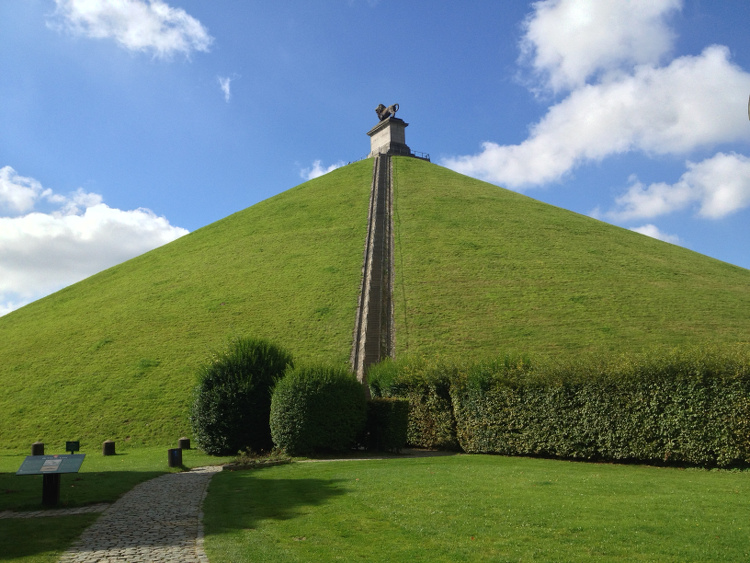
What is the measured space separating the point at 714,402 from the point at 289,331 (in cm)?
2624

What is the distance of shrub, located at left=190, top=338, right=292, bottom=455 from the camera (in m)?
21.2

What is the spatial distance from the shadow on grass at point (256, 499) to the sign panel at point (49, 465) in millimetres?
2769

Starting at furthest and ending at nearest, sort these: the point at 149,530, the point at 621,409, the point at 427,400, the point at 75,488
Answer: the point at 427,400, the point at 621,409, the point at 75,488, the point at 149,530

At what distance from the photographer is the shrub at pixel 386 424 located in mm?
20719

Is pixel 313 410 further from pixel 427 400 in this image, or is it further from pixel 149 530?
pixel 149 530

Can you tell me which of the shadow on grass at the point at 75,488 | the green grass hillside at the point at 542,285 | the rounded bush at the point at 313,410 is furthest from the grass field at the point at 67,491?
the green grass hillside at the point at 542,285

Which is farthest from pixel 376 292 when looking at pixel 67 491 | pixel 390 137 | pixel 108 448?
pixel 390 137

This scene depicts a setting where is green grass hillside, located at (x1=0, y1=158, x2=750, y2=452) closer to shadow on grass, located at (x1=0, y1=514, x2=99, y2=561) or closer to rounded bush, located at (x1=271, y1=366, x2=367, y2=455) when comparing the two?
rounded bush, located at (x1=271, y1=366, x2=367, y2=455)

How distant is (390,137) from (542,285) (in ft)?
141

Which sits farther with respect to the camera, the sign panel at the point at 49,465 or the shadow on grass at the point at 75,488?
the shadow on grass at the point at 75,488

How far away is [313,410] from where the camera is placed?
766 inches

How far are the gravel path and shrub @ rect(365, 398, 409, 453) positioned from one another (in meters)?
8.62

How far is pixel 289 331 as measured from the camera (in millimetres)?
36062

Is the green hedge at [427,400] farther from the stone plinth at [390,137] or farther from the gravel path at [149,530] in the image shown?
the stone plinth at [390,137]
